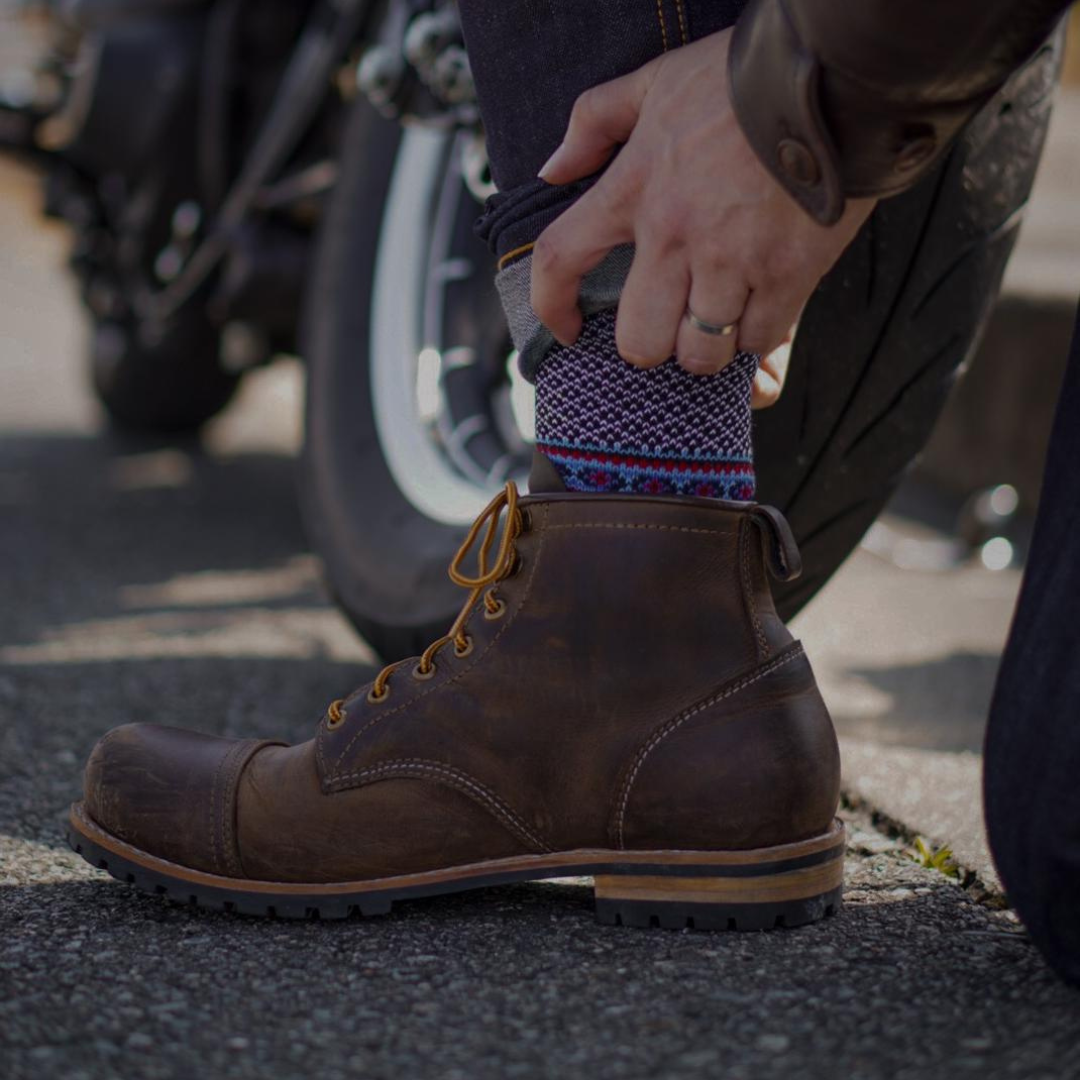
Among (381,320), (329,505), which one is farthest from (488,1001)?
(381,320)

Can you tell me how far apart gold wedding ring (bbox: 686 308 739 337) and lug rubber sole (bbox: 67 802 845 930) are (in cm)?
31

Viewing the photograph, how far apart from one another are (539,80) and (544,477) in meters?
0.25

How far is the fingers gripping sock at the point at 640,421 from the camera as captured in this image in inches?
35.0

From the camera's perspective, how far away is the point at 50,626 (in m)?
1.77

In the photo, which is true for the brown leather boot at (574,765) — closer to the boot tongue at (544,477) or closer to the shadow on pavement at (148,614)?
the boot tongue at (544,477)

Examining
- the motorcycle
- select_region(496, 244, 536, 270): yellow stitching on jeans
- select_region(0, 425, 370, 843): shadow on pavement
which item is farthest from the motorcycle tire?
select_region(496, 244, 536, 270): yellow stitching on jeans

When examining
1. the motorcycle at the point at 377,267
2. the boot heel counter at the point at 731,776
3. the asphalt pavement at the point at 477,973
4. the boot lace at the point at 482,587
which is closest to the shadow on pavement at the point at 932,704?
the asphalt pavement at the point at 477,973

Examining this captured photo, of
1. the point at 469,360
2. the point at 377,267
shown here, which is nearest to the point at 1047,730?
the point at 469,360

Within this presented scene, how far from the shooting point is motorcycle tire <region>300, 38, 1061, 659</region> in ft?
3.71

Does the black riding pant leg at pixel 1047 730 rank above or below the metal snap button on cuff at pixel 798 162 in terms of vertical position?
below

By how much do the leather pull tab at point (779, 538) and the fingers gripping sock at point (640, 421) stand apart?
0.15 feet

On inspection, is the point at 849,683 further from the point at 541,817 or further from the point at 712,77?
the point at 712,77

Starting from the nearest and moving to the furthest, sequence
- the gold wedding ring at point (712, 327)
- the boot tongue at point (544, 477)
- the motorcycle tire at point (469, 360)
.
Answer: the gold wedding ring at point (712, 327) → the boot tongue at point (544, 477) → the motorcycle tire at point (469, 360)

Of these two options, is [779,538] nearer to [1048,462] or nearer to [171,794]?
[1048,462]
